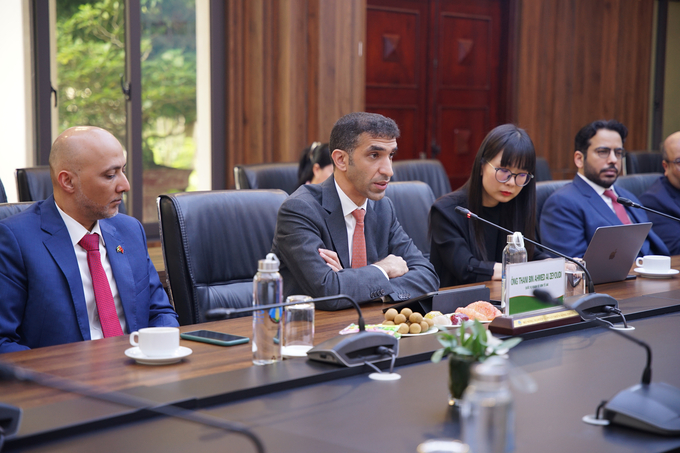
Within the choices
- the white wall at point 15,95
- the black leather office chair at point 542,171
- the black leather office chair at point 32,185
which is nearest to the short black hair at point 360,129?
the black leather office chair at point 32,185

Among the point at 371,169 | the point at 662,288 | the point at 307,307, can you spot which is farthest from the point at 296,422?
the point at 662,288

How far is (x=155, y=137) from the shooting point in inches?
188

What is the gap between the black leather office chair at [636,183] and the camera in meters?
4.24

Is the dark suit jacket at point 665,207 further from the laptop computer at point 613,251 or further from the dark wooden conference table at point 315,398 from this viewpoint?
the dark wooden conference table at point 315,398

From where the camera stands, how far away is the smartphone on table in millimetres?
1656

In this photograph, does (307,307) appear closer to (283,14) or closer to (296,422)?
(296,422)

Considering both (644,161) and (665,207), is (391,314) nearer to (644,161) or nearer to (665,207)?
(665,207)

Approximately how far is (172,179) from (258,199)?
7.95ft

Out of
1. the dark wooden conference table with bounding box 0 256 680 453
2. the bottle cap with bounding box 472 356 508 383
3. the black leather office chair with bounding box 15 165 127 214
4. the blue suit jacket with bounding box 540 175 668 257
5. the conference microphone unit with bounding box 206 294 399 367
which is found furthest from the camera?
the blue suit jacket with bounding box 540 175 668 257

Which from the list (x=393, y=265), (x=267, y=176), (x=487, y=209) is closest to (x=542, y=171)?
(x=267, y=176)

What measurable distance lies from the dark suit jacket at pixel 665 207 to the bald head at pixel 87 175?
107 inches

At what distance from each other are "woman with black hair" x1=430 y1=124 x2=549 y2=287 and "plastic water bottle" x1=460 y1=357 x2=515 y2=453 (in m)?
1.85

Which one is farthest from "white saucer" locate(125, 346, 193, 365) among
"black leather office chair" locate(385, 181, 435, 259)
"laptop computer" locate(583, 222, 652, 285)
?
"black leather office chair" locate(385, 181, 435, 259)

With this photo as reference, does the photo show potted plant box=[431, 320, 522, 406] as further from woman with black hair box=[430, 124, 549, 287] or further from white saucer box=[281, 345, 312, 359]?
woman with black hair box=[430, 124, 549, 287]
